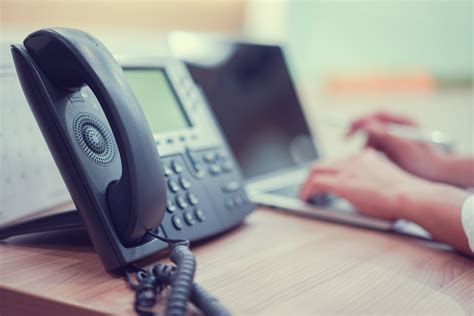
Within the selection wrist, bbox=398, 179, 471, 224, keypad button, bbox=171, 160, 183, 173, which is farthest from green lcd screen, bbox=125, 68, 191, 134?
wrist, bbox=398, 179, 471, 224

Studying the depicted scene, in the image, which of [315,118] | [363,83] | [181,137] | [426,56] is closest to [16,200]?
[181,137]

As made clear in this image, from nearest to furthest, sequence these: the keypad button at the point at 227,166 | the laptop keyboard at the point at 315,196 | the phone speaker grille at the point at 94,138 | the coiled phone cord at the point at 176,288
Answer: the coiled phone cord at the point at 176,288 → the phone speaker grille at the point at 94,138 → the keypad button at the point at 227,166 → the laptop keyboard at the point at 315,196

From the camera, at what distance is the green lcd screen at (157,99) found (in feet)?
2.16

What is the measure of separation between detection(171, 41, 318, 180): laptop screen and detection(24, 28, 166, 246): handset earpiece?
1.30 feet

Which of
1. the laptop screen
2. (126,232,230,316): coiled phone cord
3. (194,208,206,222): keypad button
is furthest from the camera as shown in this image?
the laptop screen

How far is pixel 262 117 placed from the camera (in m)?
0.99

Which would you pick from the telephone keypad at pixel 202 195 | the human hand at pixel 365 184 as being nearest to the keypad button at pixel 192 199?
the telephone keypad at pixel 202 195

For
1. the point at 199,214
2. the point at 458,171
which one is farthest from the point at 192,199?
the point at 458,171

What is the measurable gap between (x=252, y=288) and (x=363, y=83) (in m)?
1.44

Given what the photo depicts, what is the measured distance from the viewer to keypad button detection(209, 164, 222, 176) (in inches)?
26.5

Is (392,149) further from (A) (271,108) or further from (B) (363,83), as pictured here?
(B) (363,83)

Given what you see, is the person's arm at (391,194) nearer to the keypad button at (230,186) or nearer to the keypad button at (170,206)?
the keypad button at (230,186)

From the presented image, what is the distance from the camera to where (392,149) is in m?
1.09

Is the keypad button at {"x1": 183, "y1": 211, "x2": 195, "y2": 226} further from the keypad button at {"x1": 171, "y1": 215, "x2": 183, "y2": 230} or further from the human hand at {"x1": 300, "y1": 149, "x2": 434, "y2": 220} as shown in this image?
the human hand at {"x1": 300, "y1": 149, "x2": 434, "y2": 220}
